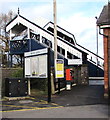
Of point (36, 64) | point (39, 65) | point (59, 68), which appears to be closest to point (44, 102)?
point (39, 65)

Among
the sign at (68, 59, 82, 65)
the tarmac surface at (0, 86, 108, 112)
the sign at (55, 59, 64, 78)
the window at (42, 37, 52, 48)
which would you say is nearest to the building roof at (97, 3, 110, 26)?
the sign at (55, 59, 64, 78)

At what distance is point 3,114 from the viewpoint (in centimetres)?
909

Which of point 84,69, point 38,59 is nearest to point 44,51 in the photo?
point 38,59

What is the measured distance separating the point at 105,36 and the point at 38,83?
6069 millimetres

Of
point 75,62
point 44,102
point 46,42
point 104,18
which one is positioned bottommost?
point 44,102

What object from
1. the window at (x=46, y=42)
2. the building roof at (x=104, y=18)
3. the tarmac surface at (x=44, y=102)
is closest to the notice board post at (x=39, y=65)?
the tarmac surface at (x=44, y=102)

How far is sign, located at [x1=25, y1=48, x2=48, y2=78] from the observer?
41.2 ft

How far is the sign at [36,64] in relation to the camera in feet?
41.2

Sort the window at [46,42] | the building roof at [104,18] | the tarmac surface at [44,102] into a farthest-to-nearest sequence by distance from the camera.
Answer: the window at [46,42] → the building roof at [104,18] → the tarmac surface at [44,102]

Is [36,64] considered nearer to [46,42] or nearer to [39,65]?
[39,65]

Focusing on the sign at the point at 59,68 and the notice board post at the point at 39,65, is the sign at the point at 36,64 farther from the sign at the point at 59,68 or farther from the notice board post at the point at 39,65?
the sign at the point at 59,68

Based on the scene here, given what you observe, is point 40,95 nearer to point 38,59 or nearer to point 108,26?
point 38,59

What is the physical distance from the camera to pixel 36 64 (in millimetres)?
13406

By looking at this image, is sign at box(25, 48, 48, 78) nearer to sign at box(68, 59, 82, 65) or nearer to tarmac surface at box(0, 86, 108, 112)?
tarmac surface at box(0, 86, 108, 112)
